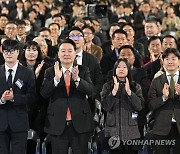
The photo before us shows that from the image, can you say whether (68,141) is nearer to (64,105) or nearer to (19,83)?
(64,105)

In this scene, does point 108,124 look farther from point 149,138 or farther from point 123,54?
point 123,54

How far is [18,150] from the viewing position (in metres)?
5.42

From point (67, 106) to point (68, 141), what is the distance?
42cm

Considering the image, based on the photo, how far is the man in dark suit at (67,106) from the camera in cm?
555

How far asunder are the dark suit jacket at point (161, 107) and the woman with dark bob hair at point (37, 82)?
4.51ft

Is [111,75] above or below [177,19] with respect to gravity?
below

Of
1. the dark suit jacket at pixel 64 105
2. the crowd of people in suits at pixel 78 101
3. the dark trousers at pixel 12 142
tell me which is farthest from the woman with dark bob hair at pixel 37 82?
the dark trousers at pixel 12 142

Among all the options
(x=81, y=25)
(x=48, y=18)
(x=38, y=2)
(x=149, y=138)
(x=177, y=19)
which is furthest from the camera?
(x=38, y=2)

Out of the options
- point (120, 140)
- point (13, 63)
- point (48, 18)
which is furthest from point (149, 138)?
point (48, 18)

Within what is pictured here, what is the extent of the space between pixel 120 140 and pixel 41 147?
1121 mm

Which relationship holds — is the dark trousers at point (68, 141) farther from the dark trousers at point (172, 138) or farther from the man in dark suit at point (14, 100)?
the dark trousers at point (172, 138)

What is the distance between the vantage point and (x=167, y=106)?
18.9 ft

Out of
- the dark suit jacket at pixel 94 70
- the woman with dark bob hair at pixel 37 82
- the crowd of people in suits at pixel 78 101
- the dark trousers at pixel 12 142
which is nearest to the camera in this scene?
the dark trousers at pixel 12 142

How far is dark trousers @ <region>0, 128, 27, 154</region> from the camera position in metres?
5.40
